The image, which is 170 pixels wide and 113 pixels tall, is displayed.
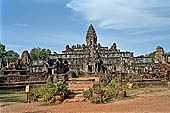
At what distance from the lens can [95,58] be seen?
41.6 m

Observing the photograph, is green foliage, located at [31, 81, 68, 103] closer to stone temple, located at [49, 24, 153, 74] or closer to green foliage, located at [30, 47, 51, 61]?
stone temple, located at [49, 24, 153, 74]

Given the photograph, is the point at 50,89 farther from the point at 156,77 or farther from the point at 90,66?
the point at 90,66

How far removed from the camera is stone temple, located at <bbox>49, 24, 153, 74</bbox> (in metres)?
40.7

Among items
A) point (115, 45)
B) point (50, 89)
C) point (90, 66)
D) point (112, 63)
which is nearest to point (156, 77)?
point (50, 89)

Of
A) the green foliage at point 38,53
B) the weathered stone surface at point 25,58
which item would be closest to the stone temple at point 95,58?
the weathered stone surface at point 25,58

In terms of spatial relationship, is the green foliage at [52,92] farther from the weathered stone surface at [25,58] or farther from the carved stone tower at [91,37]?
the carved stone tower at [91,37]

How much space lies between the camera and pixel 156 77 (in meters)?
17.9

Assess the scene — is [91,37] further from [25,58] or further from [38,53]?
[38,53]

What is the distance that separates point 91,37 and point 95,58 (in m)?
11.8

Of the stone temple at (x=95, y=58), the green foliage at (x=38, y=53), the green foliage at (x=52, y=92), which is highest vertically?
the green foliage at (x=38, y=53)

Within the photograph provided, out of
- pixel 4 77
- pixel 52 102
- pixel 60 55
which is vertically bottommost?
pixel 52 102

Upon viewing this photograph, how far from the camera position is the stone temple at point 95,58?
133 ft

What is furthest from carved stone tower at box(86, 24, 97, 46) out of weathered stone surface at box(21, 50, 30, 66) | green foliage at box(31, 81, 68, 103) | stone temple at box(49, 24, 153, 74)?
green foliage at box(31, 81, 68, 103)

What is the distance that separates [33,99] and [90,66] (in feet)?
100
